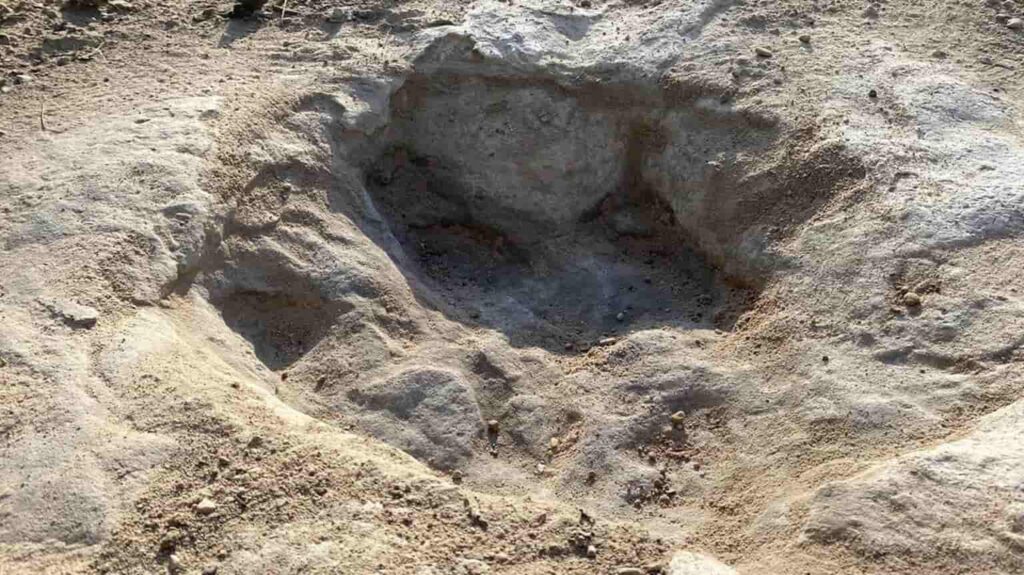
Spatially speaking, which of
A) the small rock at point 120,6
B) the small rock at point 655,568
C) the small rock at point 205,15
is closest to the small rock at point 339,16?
the small rock at point 205,15

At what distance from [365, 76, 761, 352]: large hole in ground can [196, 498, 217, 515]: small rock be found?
1.82 m

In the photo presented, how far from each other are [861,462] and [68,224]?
281 centimetres

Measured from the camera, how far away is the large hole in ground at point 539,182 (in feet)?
16.3

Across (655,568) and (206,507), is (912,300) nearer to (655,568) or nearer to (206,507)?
(655,568)

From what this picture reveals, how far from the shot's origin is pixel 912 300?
4.06 meters

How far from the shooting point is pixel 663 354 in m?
4.36

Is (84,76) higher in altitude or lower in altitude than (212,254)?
higher

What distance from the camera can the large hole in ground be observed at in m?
4.96

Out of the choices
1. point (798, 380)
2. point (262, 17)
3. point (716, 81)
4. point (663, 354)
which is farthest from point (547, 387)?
point (262, 17)

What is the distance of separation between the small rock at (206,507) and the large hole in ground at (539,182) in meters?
1.82

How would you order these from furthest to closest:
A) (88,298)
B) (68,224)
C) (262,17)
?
(262,17), (68,224), (88,298)

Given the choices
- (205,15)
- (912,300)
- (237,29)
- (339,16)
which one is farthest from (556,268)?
(205,15)

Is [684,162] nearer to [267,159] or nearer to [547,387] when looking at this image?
[547,387]

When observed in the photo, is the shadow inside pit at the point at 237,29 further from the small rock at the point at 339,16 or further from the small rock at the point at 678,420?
the small rock at the point at 678,420
